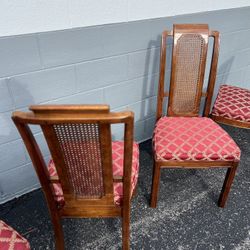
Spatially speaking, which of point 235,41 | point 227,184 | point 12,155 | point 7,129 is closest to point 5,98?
point 7,129

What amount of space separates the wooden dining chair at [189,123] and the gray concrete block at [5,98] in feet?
2.86

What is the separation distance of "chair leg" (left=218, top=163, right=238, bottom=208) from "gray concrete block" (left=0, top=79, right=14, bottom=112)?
1.35 m

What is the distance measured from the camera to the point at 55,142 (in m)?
0.90

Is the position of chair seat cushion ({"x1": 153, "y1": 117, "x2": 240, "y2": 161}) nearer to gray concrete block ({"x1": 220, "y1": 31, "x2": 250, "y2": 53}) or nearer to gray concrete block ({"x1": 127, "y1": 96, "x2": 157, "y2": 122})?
gray concrete block ({"x1": 127, "y1": 96, "x2": 157, "y2": 122})

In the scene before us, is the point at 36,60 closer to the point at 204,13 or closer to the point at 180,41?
the point at 180,41

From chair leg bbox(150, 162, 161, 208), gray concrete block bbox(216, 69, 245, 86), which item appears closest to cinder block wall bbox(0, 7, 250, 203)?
gray concrete block bbox(216, 69, 245, 86)

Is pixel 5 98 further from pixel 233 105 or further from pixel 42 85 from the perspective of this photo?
pixel 233 105

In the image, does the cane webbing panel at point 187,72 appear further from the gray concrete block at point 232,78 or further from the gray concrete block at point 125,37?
the gray concrete block at point 232,78

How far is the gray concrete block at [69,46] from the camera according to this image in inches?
55.4

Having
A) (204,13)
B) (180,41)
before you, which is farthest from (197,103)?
(204,13)

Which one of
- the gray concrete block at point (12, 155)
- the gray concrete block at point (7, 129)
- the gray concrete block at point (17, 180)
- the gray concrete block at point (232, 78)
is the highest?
the gray concrete block at point (7, 129)

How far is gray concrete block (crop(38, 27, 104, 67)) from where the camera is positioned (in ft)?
4.62

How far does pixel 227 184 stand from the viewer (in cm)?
164

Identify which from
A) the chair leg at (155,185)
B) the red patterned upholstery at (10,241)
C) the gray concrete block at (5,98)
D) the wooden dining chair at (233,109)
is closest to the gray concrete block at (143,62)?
the wooden dining chair at (233,109)
